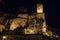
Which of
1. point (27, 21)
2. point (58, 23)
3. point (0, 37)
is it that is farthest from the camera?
point (58, 23)

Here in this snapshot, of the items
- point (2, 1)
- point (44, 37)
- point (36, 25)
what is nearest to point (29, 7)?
point (2, 1)

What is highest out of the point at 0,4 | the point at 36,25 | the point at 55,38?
the point at 0,4

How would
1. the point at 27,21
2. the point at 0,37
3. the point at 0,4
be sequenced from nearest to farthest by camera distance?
the point at 0,37 → the point at 27,21 → the point at 0,4

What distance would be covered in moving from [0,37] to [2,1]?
80.5 ft

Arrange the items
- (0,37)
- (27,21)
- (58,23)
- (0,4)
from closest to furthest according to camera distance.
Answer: (0,37) → (27,21) → (0,4) → (58,23)

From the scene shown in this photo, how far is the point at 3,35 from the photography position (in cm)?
5134

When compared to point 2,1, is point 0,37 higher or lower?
lower

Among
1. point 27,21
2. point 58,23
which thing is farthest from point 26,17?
point 58,23

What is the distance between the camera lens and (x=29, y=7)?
7381 centimetres

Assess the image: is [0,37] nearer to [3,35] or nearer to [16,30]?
[3,35]

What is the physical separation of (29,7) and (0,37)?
25.6 m

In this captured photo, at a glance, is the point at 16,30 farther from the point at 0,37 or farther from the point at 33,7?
the point at 33,7

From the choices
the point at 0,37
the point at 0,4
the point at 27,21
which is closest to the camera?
the point at 0,37

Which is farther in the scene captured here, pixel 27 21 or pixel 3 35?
pixel 27 21
